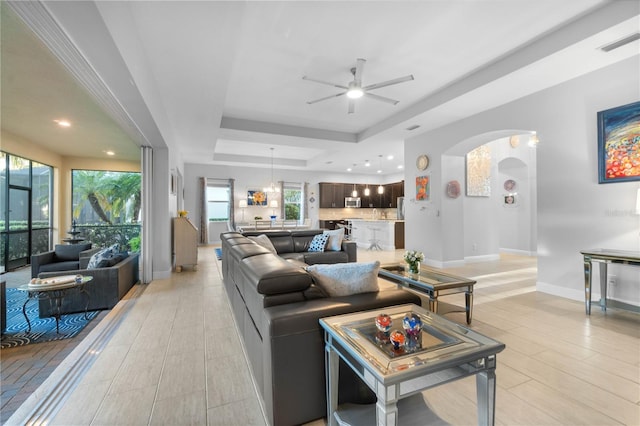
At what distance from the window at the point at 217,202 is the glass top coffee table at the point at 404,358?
906cm

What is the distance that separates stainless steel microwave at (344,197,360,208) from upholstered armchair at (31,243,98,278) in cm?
830

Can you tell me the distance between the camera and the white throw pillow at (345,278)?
168 centimetres

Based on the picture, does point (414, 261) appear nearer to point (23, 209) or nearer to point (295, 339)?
point (295, 339)

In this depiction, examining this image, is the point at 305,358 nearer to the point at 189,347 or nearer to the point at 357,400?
the point at 357,400

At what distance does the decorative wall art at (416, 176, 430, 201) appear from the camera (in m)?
5.87

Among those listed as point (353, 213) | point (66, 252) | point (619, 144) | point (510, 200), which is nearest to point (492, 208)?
point (510, 200)

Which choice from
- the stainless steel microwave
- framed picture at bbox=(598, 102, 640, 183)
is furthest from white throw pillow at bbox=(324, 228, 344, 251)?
the stainless steel microwave

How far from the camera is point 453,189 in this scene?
564 cm

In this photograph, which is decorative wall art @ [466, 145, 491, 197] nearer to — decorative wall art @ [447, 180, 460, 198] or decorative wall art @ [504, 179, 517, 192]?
decorative wall art @ [447, 180, 460, 198]

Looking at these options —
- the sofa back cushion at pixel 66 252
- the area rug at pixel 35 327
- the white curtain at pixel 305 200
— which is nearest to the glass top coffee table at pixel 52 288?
the area rug at pixel 35 327

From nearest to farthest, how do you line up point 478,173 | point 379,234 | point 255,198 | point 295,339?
point 295,339 < point 478,173 < point 379,234 < point 255,198

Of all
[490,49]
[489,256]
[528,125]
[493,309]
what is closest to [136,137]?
[490,49]

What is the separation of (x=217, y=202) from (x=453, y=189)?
25.0ft

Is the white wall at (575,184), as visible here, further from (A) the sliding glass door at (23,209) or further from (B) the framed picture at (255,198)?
(A) the sliding glass door at (23,209)
